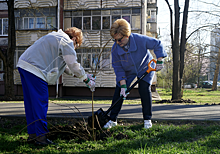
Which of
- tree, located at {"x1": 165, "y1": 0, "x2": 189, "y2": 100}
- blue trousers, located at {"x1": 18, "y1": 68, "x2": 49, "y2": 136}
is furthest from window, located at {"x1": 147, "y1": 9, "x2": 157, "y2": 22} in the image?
blue trousers, located at {"x1": 18, "y1": 68, "x2": 49, "y2": 136}

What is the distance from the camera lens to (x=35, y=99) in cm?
299

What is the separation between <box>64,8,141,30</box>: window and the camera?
53.2 feet

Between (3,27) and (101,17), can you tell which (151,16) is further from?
(3,27)

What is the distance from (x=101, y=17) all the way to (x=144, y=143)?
1506 centimetres

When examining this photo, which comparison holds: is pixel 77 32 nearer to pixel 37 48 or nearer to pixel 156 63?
pixel 37 48

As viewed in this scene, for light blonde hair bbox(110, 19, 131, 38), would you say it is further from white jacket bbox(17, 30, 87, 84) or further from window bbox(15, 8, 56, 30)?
window bbox(15, 8, 56, 30)

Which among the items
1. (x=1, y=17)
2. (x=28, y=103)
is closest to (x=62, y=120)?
(x=28, y=103)

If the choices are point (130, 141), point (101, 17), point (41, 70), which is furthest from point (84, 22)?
point (130, 141)

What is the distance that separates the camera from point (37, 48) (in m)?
3.06

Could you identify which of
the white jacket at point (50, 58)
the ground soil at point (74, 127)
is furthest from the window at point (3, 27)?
the white jacket at point (50, 58)

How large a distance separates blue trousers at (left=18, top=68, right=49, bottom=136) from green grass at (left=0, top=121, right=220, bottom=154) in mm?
273

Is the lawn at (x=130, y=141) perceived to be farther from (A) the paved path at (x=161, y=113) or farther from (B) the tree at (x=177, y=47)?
(B) the tree at (x=177, y=47)

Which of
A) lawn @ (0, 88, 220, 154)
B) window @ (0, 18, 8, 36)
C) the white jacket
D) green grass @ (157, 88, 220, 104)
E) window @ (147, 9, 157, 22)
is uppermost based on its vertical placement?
window @ (147, 9, 157, 22)

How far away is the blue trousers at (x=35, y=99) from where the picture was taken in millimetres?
2992
